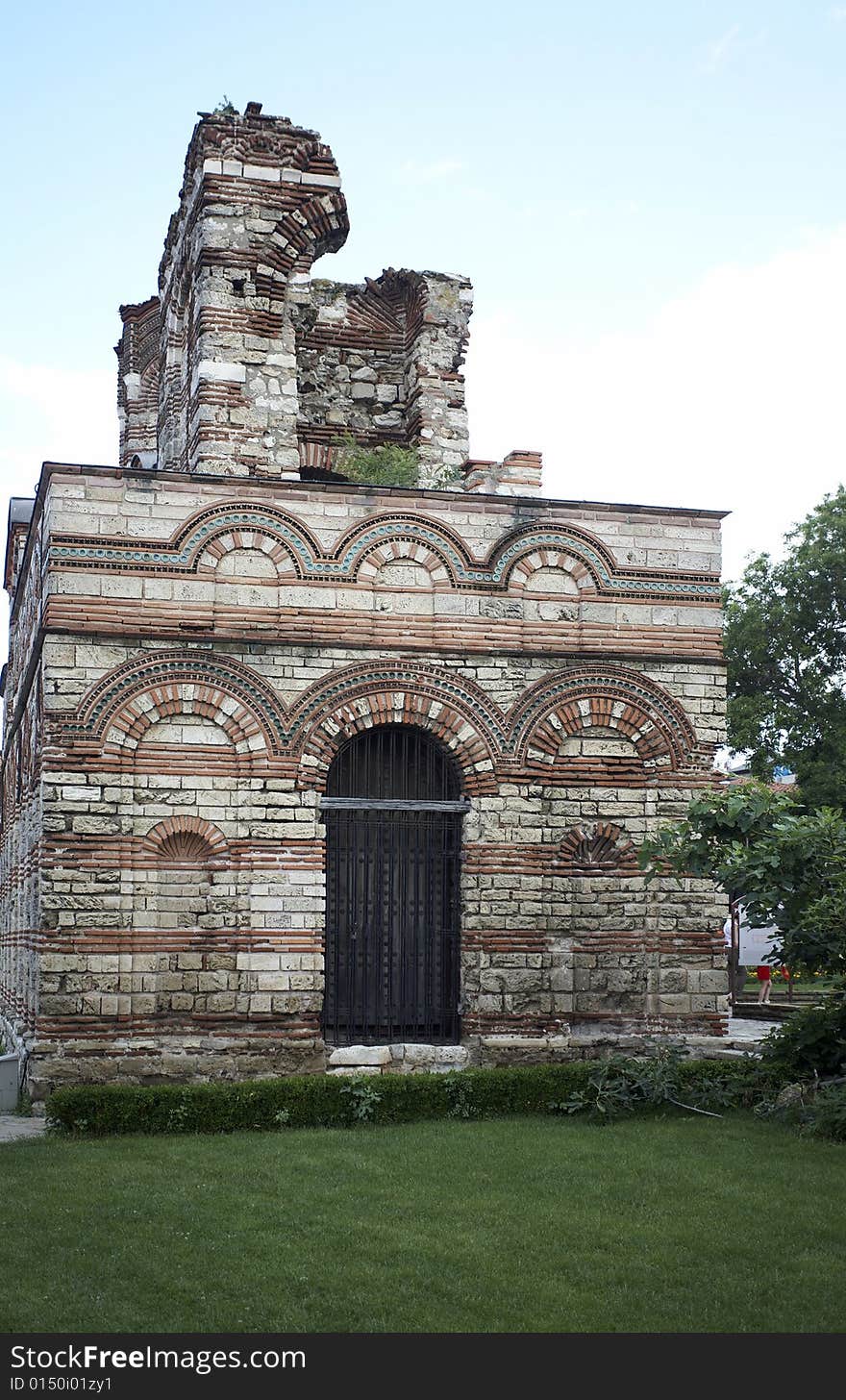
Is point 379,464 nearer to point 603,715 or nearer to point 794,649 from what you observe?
point 603,715

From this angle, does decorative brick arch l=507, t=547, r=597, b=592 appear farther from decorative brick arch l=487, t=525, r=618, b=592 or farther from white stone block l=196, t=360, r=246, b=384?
white stone block l=196, t=360, r=246, b=384

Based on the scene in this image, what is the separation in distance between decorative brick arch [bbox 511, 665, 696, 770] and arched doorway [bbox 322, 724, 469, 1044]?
764 mm

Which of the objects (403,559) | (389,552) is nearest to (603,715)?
(403,559)

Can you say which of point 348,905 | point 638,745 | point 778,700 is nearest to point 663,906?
point 638,745

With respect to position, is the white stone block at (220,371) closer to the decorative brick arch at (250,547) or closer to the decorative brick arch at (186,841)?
the decorative brick arch at (250,547)

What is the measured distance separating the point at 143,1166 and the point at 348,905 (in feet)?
11.1

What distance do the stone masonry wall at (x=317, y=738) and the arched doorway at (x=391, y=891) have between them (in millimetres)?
264

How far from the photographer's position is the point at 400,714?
38.8 feet

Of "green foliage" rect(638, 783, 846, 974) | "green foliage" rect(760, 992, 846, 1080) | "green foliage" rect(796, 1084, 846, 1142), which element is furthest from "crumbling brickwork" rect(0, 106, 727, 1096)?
"green foliage" rect(796, 1084, 846, 1142)

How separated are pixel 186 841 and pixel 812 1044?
5.36 metres

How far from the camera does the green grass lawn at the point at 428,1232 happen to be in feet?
20.1

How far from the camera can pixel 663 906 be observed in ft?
40.0

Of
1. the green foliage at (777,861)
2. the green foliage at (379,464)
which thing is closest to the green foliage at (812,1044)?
the green foliage at (777,861)

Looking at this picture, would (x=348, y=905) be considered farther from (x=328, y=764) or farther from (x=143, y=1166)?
(x=143, y=1166)
